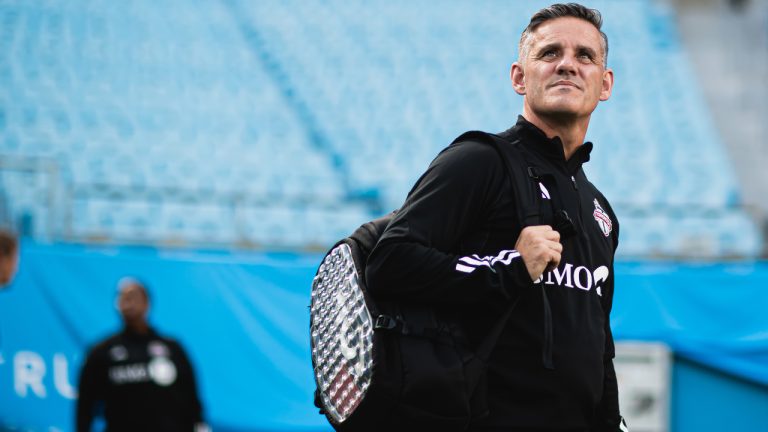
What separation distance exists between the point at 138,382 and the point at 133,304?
434 millimetres

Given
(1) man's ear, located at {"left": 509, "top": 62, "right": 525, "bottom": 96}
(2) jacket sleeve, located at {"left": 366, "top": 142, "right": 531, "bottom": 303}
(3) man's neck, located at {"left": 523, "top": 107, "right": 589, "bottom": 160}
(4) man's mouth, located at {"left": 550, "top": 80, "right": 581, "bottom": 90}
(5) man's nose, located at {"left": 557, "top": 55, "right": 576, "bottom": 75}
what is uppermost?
(1) man's ear, located at {"left": 509, "top": 62, "right": 525, "bottom": 96}

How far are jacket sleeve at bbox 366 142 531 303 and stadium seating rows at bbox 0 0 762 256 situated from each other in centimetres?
648

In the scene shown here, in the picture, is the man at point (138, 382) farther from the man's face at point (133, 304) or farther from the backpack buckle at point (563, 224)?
the backpack buckle at point (563, 224)

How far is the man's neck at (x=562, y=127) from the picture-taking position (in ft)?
7.54

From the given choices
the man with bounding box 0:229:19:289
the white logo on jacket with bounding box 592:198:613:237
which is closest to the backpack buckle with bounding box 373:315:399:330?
the white logo on jacket with bounding box 592:198:613:237

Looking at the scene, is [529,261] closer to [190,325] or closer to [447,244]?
[447,244]

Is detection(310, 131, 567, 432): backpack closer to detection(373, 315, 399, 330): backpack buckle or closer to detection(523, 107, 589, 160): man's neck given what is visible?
detection(373, 315, 399, 330): backpack buckle

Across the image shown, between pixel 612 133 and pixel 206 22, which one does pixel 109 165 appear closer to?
pixel 206 22

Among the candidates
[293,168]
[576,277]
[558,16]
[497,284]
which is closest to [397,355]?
[497,284]

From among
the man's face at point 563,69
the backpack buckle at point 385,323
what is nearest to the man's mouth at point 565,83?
the man's face at point 563,69

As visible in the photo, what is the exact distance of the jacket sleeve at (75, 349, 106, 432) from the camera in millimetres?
5329

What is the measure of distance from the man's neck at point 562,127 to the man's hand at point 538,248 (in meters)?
0.32

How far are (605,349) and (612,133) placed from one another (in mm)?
10451

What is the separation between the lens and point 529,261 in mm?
2025
